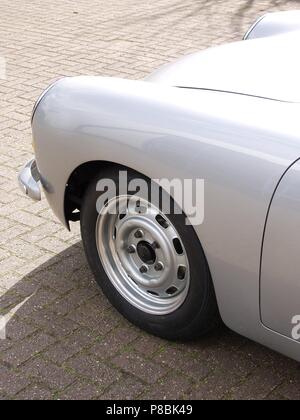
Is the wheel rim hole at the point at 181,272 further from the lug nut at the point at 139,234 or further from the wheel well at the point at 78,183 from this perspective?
the wheel well at the point at 78,183

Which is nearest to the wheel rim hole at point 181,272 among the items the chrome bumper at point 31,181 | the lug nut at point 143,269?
the lug nut at point 143,269

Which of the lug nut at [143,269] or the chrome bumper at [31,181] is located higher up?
the chrome bumper at [31,181]

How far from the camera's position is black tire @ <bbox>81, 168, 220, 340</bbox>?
2.68m

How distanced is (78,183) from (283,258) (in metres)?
1.21

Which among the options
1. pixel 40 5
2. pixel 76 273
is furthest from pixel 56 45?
pixel 76 273

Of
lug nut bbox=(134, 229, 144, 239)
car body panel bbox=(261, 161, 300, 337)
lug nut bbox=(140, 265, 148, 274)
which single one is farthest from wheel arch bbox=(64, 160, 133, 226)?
car body panel bbox=(261, 161, 300, 337)

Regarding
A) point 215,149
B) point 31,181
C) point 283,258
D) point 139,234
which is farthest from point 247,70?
point 31,181

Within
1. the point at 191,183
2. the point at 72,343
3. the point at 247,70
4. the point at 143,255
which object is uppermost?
the point at 247,70

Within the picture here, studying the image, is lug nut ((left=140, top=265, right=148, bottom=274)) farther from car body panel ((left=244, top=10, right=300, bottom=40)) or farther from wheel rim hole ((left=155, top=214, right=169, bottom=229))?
car body panel ((left=244, top=10, right=300, bottom=40))

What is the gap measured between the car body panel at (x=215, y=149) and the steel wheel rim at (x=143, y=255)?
257 millimetres

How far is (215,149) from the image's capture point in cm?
246

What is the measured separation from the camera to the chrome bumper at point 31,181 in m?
3.46

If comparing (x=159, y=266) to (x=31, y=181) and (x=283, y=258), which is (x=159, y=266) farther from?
(x=31, y=181)

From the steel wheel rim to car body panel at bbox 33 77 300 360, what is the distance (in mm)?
257
